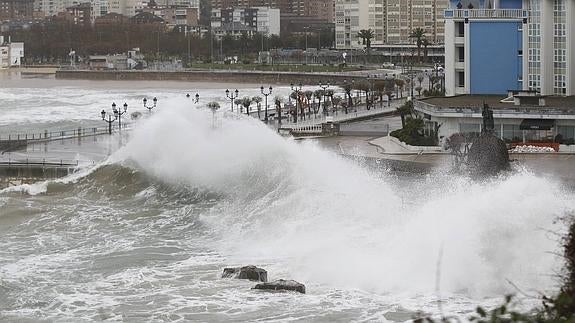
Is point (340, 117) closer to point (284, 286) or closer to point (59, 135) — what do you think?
point (59, 135)

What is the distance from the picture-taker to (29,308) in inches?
628

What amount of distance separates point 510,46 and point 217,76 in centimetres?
5625

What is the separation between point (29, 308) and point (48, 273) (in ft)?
7.43

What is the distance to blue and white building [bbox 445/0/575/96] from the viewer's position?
35.8 metres

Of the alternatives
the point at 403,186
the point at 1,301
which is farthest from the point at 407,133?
the point at 1,301

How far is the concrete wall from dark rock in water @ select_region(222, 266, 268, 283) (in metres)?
61.9

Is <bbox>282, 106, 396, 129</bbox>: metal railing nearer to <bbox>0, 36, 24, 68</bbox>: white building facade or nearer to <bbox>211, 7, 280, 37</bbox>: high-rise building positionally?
<bbox>0, 36, 24, 68</bbox>: white building facade

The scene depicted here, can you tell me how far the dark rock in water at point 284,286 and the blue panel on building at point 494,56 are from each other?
23.5 m

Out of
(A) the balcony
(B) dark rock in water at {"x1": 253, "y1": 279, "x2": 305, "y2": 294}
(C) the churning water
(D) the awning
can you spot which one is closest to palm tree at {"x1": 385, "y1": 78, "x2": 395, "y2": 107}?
(A) the balcony

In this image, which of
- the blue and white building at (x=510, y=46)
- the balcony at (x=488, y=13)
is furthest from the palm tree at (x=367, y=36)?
the balcony at (x=488, y=13)

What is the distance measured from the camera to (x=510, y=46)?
128 ft

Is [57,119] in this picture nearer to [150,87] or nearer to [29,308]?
[150,87]

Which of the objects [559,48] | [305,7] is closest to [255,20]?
[305,7]

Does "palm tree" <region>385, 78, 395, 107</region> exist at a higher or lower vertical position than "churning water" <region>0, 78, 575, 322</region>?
higher
